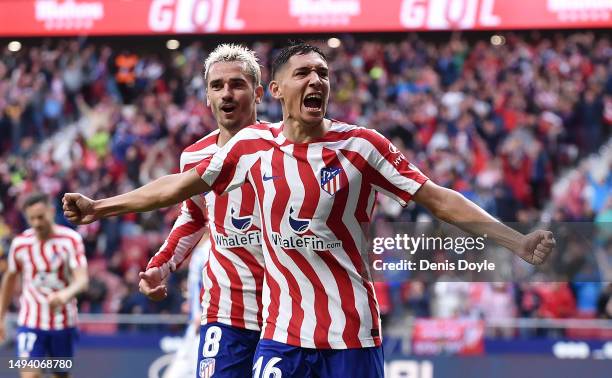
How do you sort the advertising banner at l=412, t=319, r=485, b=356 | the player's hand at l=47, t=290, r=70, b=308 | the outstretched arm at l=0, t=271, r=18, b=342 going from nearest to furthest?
the player's hand at l=47, t=290, r=70, b=308
the outstretched arm at l=0, t=271, r=18, b=342
the advertising banner at l=412, t=319, r=485, b=356

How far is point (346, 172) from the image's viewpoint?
405 cm

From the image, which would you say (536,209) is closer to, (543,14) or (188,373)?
(543,14)

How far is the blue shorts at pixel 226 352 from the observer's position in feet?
16.3

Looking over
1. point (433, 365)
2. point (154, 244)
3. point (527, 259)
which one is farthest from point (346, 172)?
point (154, 244)

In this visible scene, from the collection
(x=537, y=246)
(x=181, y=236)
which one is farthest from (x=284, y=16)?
(x=537, y=246)

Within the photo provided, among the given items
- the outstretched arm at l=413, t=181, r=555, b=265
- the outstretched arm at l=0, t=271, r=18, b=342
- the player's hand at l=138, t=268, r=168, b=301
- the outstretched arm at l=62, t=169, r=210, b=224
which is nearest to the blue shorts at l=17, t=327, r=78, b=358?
the outstretched arm at l=0, t=271, r=18, b=342

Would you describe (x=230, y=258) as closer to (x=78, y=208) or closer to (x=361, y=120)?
(x=78, y=208)

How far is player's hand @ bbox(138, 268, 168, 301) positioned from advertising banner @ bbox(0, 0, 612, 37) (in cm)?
1126

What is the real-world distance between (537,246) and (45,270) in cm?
548

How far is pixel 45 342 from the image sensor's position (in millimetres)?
8414

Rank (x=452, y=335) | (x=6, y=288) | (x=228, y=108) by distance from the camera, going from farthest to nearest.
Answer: (x=452, y=335), (x=6, y=288), (x=228, y=108)

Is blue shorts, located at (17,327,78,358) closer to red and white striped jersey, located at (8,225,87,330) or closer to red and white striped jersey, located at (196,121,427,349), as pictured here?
red and white striped jersey, located at (8,225,87,330)

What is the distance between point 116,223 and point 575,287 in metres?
6.96

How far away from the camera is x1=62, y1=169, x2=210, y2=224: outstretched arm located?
159 inches
